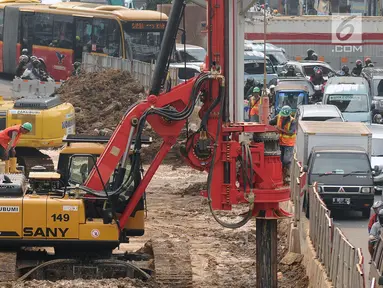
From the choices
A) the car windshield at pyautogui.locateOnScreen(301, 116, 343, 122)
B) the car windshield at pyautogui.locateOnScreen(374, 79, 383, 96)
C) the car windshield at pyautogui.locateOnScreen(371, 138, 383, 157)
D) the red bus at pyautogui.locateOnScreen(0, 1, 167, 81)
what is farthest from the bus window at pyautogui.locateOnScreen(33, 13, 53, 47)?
the car windshield at pyautogui.locateOnScreen(371, 138, 383, 157)

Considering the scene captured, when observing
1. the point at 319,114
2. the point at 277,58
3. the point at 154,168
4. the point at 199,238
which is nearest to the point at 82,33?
the point at 277,58

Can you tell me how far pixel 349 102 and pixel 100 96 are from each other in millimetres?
8203

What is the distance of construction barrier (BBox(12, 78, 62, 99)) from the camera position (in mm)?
40031

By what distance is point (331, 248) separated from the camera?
16719 millimetres

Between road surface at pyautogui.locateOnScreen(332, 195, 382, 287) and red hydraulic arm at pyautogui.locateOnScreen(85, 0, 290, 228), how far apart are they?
4.70 meters

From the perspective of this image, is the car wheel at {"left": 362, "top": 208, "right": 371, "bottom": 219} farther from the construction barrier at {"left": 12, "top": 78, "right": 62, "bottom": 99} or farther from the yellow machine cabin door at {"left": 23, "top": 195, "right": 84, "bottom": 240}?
the construction barrier at {"left": 12, "top": 78, "right": 62, "bottom": 99}

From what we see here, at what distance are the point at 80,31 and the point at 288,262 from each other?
28.7 m

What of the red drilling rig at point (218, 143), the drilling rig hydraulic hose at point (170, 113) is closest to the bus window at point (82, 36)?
the red drilling rig at point (218, 143)

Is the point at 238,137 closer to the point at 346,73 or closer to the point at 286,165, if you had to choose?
the point at 286,165

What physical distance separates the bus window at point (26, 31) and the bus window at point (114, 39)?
4010mm

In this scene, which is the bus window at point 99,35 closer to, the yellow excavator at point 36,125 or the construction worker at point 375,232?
the yellow excavator at point 36,125

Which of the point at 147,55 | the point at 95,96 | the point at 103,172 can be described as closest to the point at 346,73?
the point at 147,55

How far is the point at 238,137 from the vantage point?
18219mm

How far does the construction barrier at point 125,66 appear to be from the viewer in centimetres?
4152
